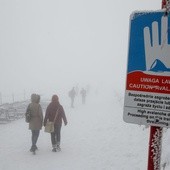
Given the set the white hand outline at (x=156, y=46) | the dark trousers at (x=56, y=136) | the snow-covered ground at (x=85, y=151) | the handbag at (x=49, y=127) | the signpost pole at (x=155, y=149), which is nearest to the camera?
the white hand outline at (x=156, y=46)

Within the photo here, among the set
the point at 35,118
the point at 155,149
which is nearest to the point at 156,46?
the point at 155,149

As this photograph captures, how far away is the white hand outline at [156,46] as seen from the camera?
2.18 m

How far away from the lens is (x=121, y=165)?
7660 millimetres

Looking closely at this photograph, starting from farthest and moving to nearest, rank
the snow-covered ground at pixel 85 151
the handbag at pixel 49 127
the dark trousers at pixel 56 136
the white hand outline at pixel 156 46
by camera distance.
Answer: the dark trousers at pixel 56 136, the handbag at pixel 49 127, the snow-covered ground at pixel 85 151, the white hand outline at pixel 156 46

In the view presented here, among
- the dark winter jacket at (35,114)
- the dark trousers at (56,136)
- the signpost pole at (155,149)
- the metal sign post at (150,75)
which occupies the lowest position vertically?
the dark trousers at (56,136)

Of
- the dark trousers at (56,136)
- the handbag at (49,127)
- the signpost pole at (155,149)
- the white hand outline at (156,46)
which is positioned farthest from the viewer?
the dark trousers at (56,136)

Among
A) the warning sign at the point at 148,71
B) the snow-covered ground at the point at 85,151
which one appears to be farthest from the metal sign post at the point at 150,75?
the snow-covered ground at the point at 85,151

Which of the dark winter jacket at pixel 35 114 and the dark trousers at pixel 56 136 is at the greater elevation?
the dark winter jacket at pixel 35 114

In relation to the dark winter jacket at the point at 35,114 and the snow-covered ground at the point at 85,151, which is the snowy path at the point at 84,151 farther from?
the dark winter jacket at the point at 35,114

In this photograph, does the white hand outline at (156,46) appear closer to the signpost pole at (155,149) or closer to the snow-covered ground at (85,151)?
the signpost pole at (155,149)

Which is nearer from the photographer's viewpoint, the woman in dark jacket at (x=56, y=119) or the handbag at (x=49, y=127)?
the handbag at (x=49, y=127)

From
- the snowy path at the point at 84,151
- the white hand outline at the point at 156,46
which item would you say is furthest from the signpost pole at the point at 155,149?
the snowy path at the point at 84,151

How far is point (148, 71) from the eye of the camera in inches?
89.3

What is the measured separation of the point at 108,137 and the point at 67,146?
5.57 feet
